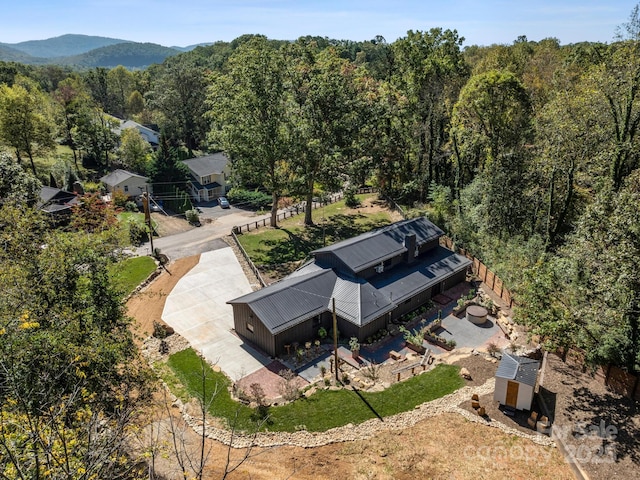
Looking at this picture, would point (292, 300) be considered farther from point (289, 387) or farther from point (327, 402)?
point (327, 402)

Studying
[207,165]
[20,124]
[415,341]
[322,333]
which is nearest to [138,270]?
[322,333]

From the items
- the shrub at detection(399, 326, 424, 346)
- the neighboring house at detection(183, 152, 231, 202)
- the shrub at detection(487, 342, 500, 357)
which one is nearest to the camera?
the shrub at detection(487, 342, 500, 357)

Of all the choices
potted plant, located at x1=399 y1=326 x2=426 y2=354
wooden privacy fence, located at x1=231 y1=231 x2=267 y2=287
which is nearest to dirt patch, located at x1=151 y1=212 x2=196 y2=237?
wooden privacy fence, located at x1=231 y1=231 x2=267 y2=287

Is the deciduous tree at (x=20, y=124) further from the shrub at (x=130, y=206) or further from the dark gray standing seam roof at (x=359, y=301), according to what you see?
the dark gray standing seam roof at (x=359, y=301)

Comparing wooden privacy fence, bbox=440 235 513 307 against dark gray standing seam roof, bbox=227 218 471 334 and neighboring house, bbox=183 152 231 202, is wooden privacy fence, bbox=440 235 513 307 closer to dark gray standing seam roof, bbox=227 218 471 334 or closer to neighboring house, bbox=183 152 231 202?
dark gray standing seam roof, bbox=227 218 471 334

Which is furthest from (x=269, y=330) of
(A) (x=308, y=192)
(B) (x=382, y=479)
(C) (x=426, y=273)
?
(A) (x=308, y=192)

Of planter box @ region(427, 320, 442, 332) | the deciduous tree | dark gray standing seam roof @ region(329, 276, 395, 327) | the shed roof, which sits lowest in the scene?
planter box @ region(427, 320, 442, 332)

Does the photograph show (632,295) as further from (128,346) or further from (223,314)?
(223,314)
